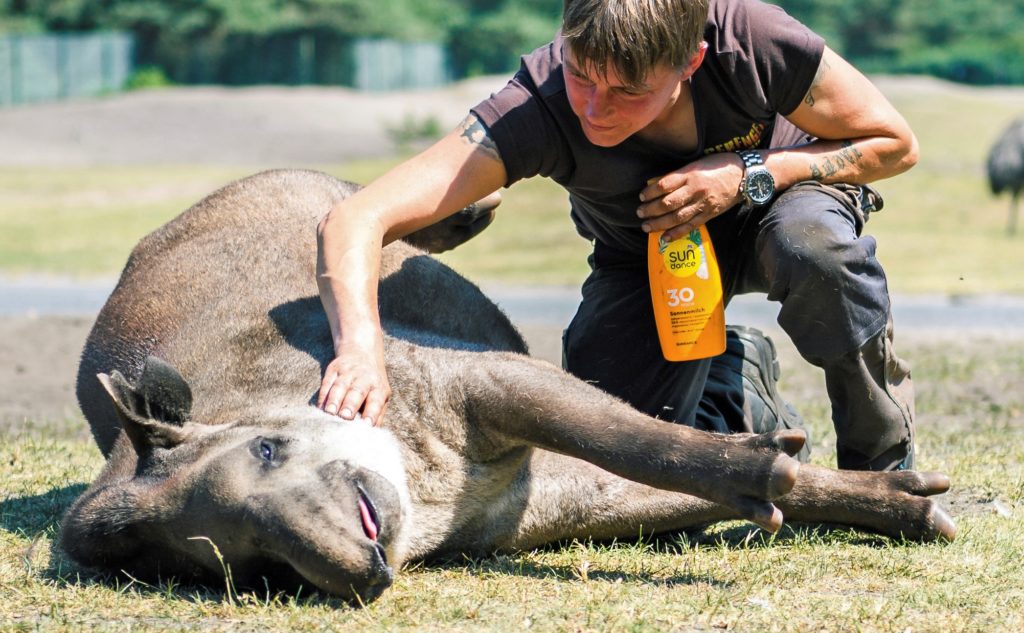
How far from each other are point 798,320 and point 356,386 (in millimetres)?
1565

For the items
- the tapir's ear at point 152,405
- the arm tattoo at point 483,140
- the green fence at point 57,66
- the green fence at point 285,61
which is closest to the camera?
the tapir's ear at point 152,405

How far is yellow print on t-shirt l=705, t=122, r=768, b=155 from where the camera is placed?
16.4 feet

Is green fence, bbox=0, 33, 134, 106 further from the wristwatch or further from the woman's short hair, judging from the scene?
the woman's short hair

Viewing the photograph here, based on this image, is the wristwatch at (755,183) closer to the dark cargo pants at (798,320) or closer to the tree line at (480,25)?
the dark cargo pants at (798,320)

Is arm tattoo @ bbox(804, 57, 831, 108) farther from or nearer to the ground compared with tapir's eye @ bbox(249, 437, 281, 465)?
farther from the ground

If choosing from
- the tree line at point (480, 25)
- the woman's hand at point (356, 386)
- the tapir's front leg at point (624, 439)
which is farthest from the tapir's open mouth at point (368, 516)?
the tree line at point (480, 25)

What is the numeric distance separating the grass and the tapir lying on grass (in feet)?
0.33

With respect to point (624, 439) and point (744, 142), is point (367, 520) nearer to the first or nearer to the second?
point (624, 439)

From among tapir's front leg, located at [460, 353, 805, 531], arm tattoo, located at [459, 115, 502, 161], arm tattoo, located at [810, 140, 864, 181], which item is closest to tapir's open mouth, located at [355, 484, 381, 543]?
tapir's front leg, located at [460, 353, 805, 531]

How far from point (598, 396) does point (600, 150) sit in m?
0.90

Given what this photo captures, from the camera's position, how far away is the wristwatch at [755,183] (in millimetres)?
4918

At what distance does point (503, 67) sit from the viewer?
5966 cm

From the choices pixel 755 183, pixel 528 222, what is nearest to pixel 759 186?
pixel 755 183

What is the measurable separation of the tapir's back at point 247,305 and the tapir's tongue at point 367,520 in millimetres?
756
